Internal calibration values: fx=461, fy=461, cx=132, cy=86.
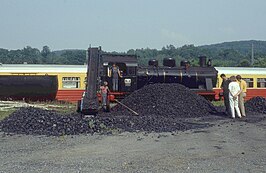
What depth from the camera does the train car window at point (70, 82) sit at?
3192cm

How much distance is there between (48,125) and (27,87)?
16.4m

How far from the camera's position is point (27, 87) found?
30.0m

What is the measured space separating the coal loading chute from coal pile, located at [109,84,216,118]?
10.3m

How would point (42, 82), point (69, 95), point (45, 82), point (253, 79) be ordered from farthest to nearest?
1. point (253, 79)
2. point (69, 95)
3. point (42, 82)
4. point (45, 82)

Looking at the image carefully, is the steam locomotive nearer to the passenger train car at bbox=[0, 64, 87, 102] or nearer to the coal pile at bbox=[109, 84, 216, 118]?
the passenger train car at bbox=[0, 64, 87, 102]

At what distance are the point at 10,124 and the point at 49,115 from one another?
1392 millimetres

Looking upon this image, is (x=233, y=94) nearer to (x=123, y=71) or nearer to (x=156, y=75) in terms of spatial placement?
(x=123, y=71)

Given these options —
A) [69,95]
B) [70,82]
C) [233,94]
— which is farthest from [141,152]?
[70,82]

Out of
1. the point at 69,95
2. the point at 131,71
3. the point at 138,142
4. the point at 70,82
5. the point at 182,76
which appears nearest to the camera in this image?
the point at 138,142

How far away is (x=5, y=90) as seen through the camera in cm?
2970

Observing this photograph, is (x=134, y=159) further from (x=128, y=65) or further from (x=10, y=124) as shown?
(x=128, y=65)

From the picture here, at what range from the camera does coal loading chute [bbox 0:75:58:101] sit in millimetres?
29719

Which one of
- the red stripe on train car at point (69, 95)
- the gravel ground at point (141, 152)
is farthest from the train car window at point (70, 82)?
the gravel ground at point (141, 152)

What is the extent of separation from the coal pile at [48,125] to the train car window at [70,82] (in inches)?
656
